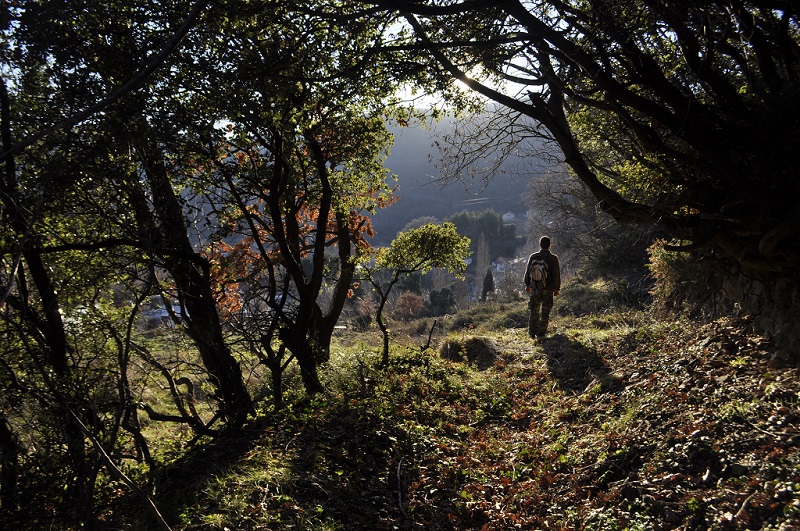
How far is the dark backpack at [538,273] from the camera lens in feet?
31.9

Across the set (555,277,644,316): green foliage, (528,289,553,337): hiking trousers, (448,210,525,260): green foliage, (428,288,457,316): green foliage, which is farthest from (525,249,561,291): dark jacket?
(448,210,525,260): green foliage

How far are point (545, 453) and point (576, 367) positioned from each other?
2575 mm

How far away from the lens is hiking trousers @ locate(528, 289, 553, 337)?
10139 millimetres

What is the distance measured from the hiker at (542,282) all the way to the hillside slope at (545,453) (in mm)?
2392

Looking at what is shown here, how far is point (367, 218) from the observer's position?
447 inches

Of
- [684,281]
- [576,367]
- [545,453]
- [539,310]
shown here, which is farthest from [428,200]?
[545,453]

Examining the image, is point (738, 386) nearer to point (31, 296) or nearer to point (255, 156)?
point (255, 156)

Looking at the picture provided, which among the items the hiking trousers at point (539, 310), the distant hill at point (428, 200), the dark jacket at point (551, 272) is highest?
the distant hill at point (428, 200)

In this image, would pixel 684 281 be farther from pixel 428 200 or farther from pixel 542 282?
pixel 428 200

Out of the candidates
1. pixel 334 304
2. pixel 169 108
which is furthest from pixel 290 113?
pixel 334 304

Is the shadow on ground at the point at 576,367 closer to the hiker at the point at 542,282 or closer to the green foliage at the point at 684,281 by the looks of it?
the hiker at the point at 542,282

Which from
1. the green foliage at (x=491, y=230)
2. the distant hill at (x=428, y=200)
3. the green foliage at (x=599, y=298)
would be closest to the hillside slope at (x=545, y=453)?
the green foliage at (x=599, y=298)

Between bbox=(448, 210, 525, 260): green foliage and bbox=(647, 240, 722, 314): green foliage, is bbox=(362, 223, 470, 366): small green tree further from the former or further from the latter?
bbox=(448, 210, 525, 260): green foliage

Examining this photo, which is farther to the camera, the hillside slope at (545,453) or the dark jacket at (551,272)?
the dark jacket at (551,272)
